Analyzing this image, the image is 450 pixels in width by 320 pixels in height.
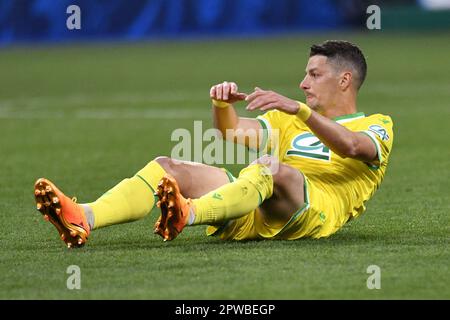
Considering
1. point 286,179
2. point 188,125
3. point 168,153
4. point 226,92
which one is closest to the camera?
point 286,179

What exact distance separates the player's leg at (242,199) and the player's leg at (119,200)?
0.29m

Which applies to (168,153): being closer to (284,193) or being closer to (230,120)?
(230,120)

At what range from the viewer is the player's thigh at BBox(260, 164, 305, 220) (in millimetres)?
6191

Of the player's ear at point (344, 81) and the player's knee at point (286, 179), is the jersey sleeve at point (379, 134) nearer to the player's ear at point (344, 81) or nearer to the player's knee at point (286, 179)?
the player's ear at point (344, 81)

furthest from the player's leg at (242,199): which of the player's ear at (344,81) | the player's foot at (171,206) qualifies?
the player's ear at (344,81)

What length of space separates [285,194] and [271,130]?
0.62 meters

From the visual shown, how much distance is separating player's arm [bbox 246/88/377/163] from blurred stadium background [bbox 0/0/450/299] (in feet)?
1.72

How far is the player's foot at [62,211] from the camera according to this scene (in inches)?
234

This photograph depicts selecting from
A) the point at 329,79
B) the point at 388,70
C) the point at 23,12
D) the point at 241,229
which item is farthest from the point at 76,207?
the point at 23,12

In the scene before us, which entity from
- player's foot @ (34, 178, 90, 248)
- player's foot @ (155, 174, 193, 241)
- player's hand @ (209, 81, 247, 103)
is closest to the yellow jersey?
player's hand @ (209, 81, 247, 103)

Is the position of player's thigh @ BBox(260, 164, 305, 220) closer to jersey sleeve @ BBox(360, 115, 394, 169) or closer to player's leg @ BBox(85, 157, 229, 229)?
player's leg @ BBox(85, 157, 229, 229)

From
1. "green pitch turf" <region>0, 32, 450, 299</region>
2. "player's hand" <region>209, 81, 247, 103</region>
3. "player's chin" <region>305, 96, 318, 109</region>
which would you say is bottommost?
"green pitch turf" <region>0, 32, 450, 299</region>

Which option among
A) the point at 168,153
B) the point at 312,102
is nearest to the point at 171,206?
the point at 312,102

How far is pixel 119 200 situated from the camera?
6.28 m
